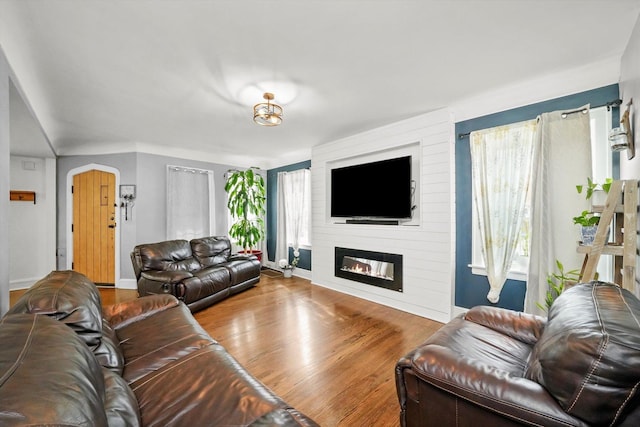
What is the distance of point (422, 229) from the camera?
3.37 m

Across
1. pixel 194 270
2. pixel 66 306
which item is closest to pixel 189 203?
pixel 194 270

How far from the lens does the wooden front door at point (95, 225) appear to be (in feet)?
15.8

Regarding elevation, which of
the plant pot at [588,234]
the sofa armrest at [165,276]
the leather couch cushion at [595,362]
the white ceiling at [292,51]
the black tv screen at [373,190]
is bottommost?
the sofa armrest at [165,276]

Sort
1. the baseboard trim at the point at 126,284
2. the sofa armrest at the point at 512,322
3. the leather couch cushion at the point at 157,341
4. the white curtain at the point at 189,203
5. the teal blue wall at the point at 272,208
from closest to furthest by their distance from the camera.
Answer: the leather couch cushion at the point at 157,341 → the sofa armrest at the point at 512,322 → the baseboard trim at the point at 126,284 → the white curtain at the point at 189,203 → the teal blue wall at the point at 272,208

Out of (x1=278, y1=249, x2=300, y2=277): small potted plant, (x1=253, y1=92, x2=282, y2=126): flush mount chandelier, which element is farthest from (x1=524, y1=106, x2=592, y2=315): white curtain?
(x1=278, y1=249, x2=300, y2=277): small potted plant

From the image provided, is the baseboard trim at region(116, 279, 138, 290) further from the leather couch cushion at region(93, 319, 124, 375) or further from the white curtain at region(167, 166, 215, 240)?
the leather couch cushion at region(93, 319, 124, 375)

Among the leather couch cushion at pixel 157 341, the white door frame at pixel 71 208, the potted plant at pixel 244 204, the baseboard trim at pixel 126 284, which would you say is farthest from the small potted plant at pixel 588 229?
the white door frame at pixel 71 208

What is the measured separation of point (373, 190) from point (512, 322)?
245 centimetres

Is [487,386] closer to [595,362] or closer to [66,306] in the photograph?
[595,362]

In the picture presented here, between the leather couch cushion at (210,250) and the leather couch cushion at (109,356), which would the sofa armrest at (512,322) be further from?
the leather couch cushion at (210,250)

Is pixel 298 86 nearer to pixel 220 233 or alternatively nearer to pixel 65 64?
pixel 65 64

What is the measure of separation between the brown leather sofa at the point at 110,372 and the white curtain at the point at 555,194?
270 centimetres

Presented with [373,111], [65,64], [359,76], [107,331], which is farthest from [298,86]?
[107,331]

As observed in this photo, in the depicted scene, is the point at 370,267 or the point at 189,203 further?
the point at 189,203
